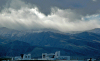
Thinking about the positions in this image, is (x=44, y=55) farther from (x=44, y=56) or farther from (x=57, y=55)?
(x=57, y=55)

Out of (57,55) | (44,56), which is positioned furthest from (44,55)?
(57,55)
